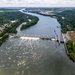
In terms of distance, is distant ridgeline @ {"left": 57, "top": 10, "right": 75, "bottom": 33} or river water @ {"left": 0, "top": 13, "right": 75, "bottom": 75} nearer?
river water @ {"left": 0, "top": 13, "right": 75, "bottom": 75}

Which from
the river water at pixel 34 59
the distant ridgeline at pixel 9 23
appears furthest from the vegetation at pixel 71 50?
the distant ridgeline at pixel 9 23

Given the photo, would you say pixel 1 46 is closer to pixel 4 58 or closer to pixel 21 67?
Answer: pixel 4 58

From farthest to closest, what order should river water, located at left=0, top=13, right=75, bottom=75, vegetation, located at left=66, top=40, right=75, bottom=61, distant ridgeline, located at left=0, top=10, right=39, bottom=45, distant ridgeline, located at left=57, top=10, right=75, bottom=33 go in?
distant ridgeline, located at left=57, top=10, right=75, bottom=33
distant ridgeline, located at left=0, top=10, right=39, bottom=45
vegetation, located at left=66, top=40, right=75, bottom=61
river water, located at left=0, top=13, right=75, bottom=75

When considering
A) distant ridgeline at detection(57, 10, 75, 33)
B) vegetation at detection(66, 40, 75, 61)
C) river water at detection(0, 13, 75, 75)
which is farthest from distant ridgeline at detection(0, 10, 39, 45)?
vegetation at detection(66, 40, 75, 61)

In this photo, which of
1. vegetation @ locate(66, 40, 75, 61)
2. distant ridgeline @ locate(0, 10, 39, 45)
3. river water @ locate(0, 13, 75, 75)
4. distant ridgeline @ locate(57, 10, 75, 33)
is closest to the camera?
river water @ locate(0, 13, 75, 75)

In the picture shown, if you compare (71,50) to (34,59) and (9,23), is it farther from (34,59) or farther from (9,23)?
(9,23)

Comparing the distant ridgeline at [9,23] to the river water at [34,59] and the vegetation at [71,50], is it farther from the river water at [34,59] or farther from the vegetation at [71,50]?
the vegetation at [71,50]

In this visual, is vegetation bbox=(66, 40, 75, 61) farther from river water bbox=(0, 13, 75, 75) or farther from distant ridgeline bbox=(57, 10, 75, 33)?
distant ridgeline bbox=(57, 10, 75, 33)

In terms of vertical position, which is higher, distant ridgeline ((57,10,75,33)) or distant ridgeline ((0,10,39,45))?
distant ridgeline ((57,10,75,33))

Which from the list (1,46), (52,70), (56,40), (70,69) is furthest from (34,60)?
(56,40)
